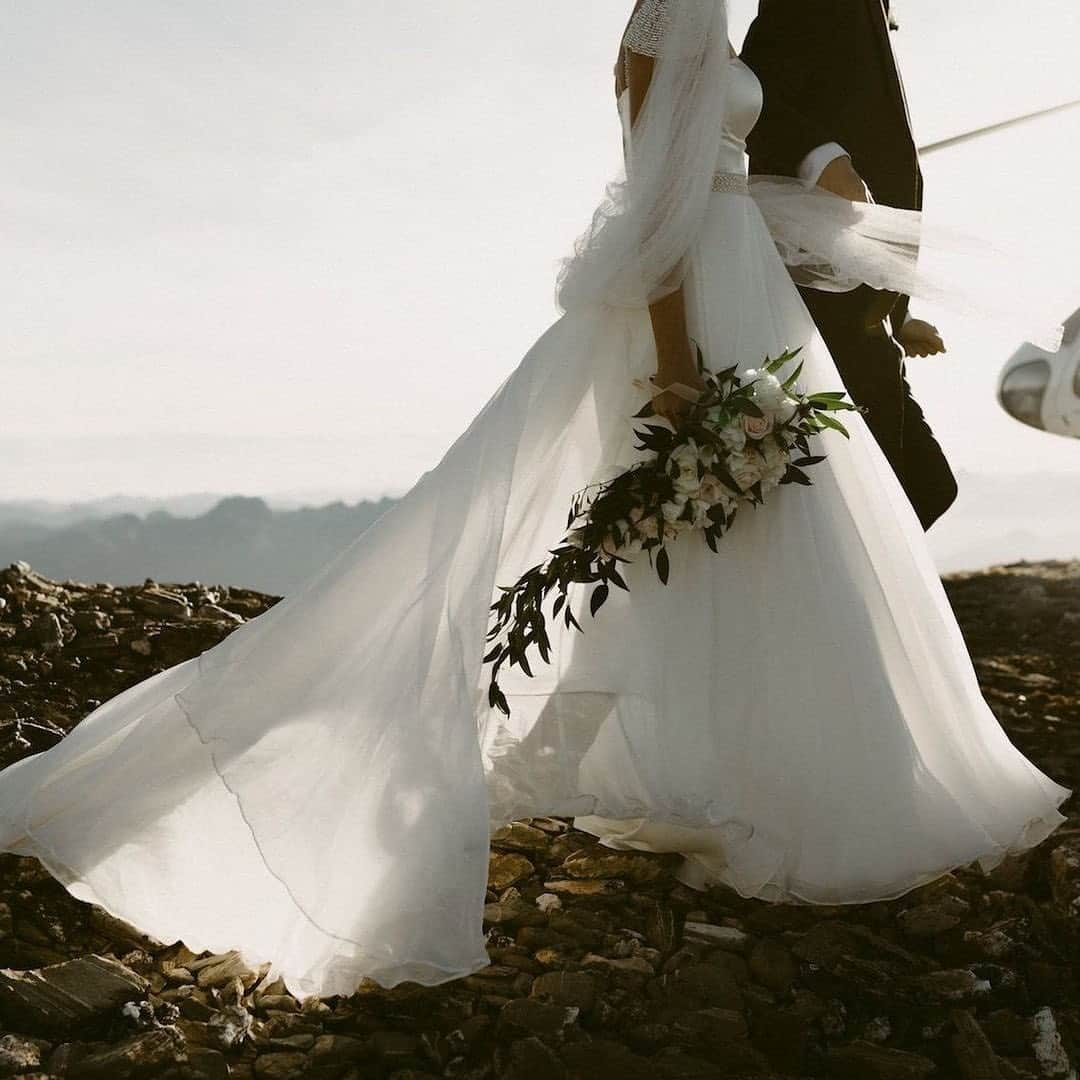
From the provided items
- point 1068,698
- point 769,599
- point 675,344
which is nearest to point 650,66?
point 675,344

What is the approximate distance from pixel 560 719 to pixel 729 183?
1.31m

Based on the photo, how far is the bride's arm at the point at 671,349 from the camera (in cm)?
271

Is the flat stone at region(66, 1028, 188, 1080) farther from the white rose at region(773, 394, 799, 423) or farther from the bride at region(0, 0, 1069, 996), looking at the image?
the white rose at region(773, 394, 799, 423)

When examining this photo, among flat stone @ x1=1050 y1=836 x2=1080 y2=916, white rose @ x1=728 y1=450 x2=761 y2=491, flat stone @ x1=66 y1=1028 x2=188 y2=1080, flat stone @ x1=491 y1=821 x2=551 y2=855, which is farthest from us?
flat stone @ x1=491 y1=821 x2=551 y2=855

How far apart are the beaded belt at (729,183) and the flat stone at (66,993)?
213 cm

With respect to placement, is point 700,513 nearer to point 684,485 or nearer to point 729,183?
point 684,485

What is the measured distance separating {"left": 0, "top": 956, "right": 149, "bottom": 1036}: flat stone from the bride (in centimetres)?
16

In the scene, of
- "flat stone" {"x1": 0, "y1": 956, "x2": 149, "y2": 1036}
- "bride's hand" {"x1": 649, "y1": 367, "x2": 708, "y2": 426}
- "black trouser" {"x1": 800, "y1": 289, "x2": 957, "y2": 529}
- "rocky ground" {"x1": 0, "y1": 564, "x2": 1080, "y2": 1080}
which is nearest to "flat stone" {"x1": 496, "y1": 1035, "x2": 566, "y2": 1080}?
"rocky ground" {"x1": 0, "y1": 564, "x2": 1080, "y2": 1080}

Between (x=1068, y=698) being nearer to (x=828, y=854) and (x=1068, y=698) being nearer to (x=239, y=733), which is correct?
(x=828, y=854)

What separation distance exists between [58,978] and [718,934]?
134cm

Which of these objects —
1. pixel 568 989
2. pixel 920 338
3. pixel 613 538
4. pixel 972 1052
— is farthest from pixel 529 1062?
pixel 920 338

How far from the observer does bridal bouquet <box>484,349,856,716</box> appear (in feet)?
8.57

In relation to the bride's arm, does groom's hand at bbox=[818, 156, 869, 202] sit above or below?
above

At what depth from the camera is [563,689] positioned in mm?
2760
